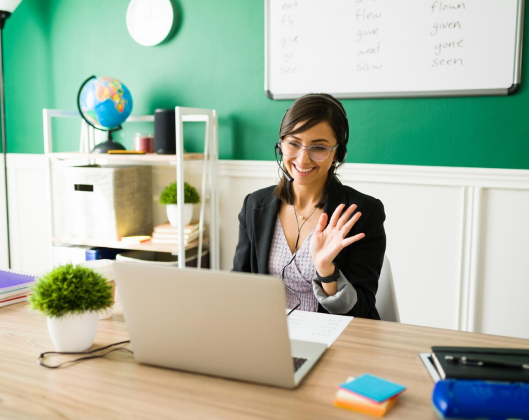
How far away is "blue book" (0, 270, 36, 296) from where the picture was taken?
1384mm

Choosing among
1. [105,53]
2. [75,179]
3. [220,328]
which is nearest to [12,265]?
[75,179]

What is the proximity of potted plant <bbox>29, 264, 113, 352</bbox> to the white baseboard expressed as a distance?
1.60 meters

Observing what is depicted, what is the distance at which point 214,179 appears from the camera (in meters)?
2.79

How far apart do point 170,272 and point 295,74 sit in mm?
1919

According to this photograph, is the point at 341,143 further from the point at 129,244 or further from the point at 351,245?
the point at 129,244

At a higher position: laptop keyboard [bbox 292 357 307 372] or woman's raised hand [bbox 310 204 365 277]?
woman's raised hand [bbox 310 204 365 277]

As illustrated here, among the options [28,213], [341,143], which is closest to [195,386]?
[341,143]

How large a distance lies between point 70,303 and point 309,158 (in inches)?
31.6

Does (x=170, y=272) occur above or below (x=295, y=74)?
below

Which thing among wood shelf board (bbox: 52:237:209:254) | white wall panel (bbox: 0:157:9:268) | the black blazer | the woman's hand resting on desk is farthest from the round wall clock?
Result: the woman's hand resting on desk

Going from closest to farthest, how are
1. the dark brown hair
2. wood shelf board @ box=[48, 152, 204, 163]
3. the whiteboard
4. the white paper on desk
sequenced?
1. the white paper on desk
2. the dark brown hair
3. the whiteboard
4. wood shelf board @ box=[48, 152, 204, 163]

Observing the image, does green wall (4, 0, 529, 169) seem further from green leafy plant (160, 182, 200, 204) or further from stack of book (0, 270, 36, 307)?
stack of book (0, 270, 36, 307)

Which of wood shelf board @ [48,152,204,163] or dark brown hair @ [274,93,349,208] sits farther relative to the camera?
wood shelf board @ [48,152,204,163]

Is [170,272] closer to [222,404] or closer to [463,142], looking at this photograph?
[222,404]
